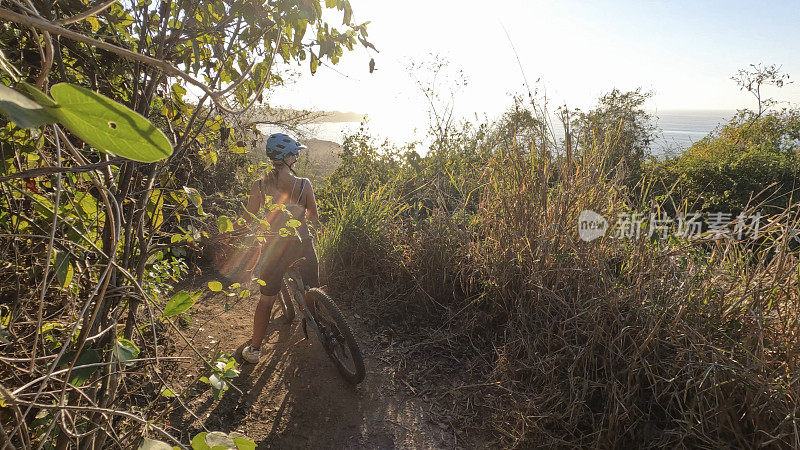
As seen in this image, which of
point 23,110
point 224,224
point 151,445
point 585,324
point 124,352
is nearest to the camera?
point 23,110

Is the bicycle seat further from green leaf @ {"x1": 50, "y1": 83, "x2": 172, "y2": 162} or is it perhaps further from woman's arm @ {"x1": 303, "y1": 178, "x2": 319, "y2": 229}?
green leaf @ {"x1": 50, "y1": 83, "x2": 172, "y2": 162}

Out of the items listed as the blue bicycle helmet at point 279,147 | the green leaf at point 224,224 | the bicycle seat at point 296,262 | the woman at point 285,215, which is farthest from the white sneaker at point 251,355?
the green leaf at point 224,224

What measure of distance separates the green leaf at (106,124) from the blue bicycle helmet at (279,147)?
2.79 metres

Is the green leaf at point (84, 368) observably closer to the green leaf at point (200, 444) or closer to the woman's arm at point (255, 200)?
the green leaf at point (200, 444)

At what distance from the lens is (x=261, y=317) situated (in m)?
3.31

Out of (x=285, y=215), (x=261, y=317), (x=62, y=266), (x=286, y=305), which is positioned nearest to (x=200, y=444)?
(x=62, y=266)

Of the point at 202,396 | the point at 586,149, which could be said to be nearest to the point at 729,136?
the point at 586,149

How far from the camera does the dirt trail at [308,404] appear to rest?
268cm

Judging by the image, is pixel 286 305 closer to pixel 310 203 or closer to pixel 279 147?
pixel 310 203

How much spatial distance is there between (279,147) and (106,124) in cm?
283

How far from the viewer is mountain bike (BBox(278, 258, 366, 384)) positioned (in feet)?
9.85

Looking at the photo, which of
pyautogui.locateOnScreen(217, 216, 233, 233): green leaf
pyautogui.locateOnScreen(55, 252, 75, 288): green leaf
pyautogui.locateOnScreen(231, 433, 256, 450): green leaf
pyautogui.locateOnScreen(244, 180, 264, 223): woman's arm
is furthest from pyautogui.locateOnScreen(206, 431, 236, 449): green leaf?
pyautogui.locateOnScreen(244, 180, 264, 223): woman's arm

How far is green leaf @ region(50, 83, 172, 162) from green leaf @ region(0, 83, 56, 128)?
0.04ft

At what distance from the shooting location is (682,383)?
2324 millimetres
